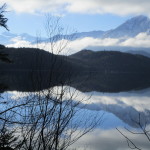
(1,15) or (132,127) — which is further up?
(1,15)

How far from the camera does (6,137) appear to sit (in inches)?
274

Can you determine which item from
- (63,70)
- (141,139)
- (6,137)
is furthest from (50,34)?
(141,139)

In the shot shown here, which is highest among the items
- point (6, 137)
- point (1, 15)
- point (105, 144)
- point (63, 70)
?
point (1, 15)

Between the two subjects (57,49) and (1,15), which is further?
(1,15)

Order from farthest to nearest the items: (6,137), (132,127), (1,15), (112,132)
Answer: (132,127) → (112,132) → (1,15) → (6,137)

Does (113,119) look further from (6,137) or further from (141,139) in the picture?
(6,137)

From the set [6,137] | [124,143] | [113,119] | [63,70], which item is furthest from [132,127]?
[6,137]

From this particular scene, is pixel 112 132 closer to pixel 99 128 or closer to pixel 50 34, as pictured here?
pixel 99 128

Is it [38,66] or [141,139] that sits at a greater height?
[38,66]

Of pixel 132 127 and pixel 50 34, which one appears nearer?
pixel 50 34

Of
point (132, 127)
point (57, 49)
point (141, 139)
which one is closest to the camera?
point (57, 49)

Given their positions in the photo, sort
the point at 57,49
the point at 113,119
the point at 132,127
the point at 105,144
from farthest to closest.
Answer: the point at 113,119 → the point at 132,127 → the point at 105,144 → the point at 57,49

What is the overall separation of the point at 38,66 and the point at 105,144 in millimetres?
19221

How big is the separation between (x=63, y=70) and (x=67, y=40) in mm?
1577
